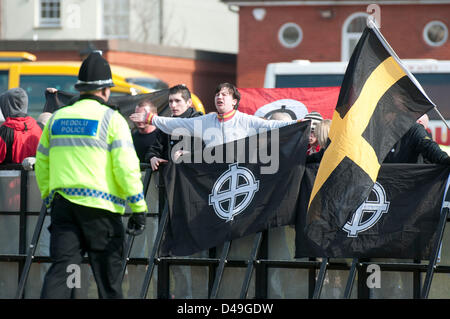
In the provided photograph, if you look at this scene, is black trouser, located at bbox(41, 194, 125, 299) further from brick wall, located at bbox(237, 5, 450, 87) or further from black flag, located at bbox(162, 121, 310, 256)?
brick wall, located at bbox(237, 5, 450, 87)

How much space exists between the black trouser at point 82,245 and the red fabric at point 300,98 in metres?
4.95

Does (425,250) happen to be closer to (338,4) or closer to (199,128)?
(199,128)

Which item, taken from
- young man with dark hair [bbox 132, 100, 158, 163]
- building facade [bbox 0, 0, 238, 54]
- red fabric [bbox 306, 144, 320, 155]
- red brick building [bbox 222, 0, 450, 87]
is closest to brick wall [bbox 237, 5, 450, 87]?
red brick building [bbox 222, 0, 450, 87]

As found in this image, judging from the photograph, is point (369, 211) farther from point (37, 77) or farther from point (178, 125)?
point (37, 77)

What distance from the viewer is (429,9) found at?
26.5 meters

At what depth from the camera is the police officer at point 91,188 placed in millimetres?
7215

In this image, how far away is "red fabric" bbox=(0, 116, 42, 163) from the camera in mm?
9805

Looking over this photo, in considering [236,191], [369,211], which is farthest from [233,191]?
[369,211]

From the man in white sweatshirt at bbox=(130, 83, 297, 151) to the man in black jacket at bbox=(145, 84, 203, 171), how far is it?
0.79 ft

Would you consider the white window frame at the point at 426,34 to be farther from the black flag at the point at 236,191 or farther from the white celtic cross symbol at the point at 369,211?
the white celtic cross symbol at the point at 369,211

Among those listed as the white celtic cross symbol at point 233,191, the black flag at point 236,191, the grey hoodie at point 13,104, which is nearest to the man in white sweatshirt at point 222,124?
the black flag at point 236,191

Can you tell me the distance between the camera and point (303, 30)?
2758 centimetres

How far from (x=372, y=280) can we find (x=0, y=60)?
12.2m

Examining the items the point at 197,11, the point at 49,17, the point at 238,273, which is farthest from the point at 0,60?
the point at 197,11
